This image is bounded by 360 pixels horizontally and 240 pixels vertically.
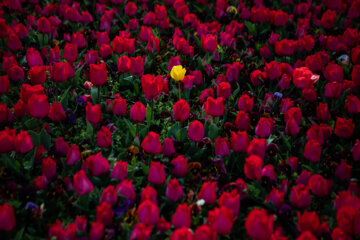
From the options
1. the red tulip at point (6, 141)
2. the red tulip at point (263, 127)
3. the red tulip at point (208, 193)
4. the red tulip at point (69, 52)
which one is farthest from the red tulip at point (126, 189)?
the red tulip at point (69, 52)

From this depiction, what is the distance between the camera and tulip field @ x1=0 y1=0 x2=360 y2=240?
7.00 feet

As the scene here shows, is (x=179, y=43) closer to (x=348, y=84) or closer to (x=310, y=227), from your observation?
(x=348, y=84)

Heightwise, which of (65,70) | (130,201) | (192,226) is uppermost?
(65,70)

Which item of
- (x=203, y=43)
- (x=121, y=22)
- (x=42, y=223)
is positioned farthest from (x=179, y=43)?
(x=42, y=223)

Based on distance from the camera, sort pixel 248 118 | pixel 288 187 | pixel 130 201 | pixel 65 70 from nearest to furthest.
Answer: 1. pixel 130 201
2. pixel 288 187
3. pixel 248 118
4. pixel 65 70

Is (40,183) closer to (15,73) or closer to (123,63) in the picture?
(15,73)

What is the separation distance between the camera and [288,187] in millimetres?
2406

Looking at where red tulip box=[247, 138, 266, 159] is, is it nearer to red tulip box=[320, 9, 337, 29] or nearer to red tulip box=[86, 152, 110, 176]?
red tulip box=[86, 152, 110, 176]

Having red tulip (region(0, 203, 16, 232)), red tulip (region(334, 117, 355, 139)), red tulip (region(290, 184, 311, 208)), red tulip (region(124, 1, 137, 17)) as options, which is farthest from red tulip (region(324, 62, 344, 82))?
red tulip (region(0, 203, 16, 232))

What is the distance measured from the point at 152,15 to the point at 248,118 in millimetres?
2090

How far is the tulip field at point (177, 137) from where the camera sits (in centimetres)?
213

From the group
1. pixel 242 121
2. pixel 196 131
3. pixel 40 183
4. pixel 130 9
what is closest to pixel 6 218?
pixel 40 183

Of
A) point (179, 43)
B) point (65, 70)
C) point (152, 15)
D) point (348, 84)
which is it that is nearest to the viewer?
point (65, 70)

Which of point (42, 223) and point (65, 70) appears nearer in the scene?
point (42, 223)
